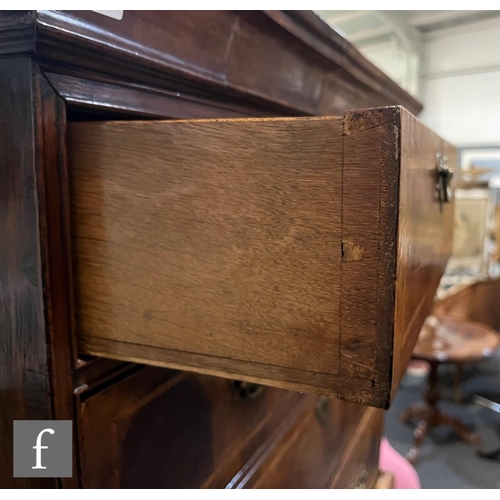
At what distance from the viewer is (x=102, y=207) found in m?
0.38

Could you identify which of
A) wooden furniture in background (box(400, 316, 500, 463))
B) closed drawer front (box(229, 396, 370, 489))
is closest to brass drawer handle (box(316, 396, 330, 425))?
closed drawer front (box(229, 396, 370, 489))

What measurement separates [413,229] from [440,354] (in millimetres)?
1784

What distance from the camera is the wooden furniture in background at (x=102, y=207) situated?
1.14 ft

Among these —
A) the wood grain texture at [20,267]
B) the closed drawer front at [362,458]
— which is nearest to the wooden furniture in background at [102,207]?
the wood grain texture at [20,267]

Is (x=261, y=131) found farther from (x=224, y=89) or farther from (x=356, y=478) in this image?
(x=356, y=478)

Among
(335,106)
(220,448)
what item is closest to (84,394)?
(220,448)

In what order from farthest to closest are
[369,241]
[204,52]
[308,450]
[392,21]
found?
[392,21], [308,450], [204,52], [369,241]

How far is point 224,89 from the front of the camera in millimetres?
514

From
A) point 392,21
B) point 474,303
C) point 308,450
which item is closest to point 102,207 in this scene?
point 308,450

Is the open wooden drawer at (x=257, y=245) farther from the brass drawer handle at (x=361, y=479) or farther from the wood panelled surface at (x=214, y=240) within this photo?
the brass drawer handle at (x=361, y=479)

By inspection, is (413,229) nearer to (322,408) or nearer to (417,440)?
(322,408)

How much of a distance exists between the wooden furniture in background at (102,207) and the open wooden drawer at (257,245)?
0.01 metres

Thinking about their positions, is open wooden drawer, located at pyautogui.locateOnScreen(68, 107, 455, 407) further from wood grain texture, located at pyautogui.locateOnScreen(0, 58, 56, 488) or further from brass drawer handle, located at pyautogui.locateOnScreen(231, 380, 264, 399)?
brass drawer handle, located at pyautogui.locateOnScreen(231, 380, 264, 399)

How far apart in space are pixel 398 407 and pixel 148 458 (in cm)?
216
